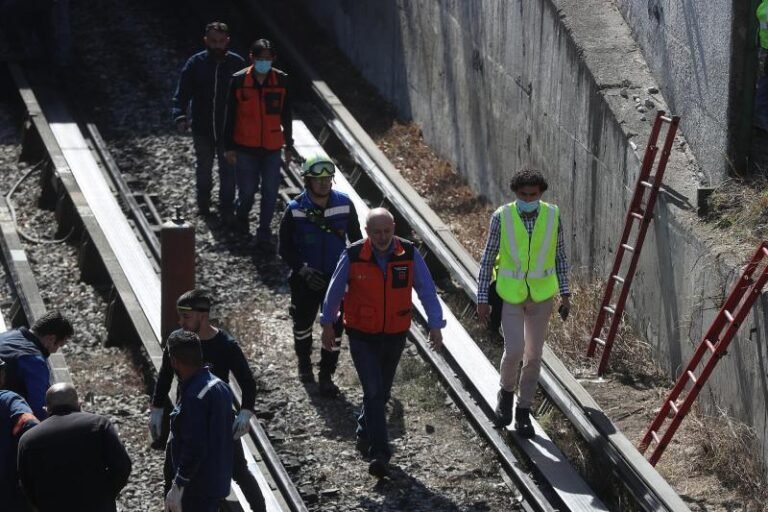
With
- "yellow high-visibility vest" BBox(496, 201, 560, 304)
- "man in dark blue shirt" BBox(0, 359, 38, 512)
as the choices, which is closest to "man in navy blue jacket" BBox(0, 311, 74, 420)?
"man in dark blue shirt" BBox(0, 359, 38, 512)

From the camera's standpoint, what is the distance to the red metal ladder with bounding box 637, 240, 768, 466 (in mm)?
9727

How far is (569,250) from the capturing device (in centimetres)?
1340

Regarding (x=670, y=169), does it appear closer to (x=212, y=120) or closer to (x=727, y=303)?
(x=727, y=303)

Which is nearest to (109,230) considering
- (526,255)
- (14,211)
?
(14,211)

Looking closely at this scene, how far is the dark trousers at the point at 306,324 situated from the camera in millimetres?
11492

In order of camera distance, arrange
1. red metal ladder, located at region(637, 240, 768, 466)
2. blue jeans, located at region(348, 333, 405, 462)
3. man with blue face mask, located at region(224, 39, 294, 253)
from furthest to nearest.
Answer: man with blue face mask, located at region(224, 39, 294, 253), blue jeans, located at region(348, 333, 405, 462), red metal ladder, located at region(637, 240, 768, 466)

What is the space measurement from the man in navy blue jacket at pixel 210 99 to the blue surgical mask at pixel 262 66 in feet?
1.94

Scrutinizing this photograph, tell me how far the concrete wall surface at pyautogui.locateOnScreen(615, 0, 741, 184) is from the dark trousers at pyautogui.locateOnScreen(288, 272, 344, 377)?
9.85ft

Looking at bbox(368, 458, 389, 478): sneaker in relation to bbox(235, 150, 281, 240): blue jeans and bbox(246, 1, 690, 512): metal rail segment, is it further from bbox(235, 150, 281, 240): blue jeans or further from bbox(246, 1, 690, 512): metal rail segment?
bbox(235, 150, 281, 240): blue jeans

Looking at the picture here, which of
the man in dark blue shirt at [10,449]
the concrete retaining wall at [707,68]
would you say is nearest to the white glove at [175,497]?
the man in dark blue shirt at [10,449]

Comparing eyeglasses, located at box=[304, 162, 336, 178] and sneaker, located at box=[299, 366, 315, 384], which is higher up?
eyeglasses, located at box=[304, 162, 336, 178]

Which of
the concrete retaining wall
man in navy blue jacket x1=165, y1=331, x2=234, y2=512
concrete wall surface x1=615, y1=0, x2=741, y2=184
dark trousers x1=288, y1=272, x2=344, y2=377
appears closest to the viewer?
man in navy blue jacket x1=165, y1=331, x2=234, y2=512

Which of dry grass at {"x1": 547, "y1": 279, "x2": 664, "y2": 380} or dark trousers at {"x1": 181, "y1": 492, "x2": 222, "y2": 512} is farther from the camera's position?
dry grass at {"x1": 547, "y1": 279, "x2": 664, "y2": 380}

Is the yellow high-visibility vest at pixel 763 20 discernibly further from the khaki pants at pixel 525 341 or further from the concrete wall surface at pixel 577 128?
the khaki pants at pixel 525 341
